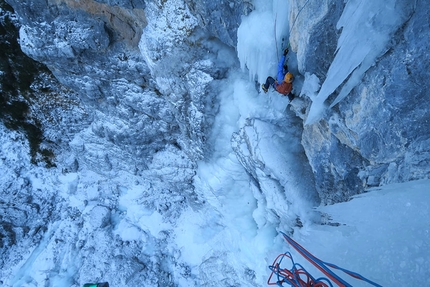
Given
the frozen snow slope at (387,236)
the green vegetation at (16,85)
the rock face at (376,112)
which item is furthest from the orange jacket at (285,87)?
the green vegetation at (16,85)

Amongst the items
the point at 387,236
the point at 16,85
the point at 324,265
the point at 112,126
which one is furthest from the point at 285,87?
the point at 16,85

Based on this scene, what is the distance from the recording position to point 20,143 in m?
7.77

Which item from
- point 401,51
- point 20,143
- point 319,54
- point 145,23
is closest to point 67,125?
point 20,143

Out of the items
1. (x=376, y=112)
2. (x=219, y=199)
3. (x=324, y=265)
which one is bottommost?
(x=324, y=265)

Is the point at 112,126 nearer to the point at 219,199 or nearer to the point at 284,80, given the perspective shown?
the point at 219,199

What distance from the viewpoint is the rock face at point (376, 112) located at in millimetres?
1901

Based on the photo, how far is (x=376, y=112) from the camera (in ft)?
7.36

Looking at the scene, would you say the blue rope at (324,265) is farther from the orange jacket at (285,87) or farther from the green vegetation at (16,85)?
the green vegetation at (16,85)

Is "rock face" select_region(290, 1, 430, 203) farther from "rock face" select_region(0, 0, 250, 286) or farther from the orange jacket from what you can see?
"rock face" select_region(0, 0, 250, 286)

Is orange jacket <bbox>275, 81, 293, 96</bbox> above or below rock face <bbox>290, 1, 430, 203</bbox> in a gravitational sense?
above

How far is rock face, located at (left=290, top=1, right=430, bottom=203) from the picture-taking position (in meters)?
1.90

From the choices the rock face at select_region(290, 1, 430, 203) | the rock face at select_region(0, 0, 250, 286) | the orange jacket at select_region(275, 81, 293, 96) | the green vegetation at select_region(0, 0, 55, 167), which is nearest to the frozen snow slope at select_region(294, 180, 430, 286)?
the rock face at select_region(290, 1, 430, 203)

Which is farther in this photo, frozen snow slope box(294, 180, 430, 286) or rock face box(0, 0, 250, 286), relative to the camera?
rock face box(0, 0, 250, 286)

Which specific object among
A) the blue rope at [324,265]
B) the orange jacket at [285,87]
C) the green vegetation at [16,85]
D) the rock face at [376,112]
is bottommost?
the blue rope at [324,265]
